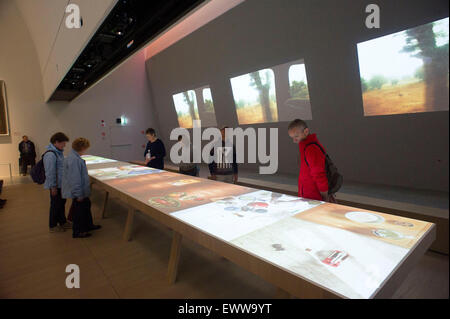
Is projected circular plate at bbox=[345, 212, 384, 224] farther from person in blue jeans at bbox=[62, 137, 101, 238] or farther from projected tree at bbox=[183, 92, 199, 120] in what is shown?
projected tree at bbox=[183, 92, 199, 120]

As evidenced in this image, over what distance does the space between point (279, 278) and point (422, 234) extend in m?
0.87

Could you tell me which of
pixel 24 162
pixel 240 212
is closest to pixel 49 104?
pixel 24 162

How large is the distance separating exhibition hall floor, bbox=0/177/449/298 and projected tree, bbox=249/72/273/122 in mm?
4081

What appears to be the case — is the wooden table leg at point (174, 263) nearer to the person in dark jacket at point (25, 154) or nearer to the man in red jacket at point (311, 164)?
the man in red jacket at point (311, 164)

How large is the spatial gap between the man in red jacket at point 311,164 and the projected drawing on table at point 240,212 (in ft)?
0.50

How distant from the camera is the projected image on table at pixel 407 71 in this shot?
11.2ft

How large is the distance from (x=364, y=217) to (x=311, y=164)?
0.56 meters

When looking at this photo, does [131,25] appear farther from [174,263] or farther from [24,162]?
[24,162]

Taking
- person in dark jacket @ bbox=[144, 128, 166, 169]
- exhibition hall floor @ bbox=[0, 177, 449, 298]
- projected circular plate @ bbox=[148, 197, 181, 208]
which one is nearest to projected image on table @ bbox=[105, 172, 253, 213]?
projected circular plate @ bbox=[148, 197, 181, 208]

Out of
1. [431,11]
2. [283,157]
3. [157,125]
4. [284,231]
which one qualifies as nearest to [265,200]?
[284,231]

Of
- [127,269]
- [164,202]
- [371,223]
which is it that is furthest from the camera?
[127,269]

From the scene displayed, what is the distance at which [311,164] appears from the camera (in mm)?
2008

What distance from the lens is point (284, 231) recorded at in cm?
143

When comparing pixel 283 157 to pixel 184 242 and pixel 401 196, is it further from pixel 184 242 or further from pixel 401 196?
pixel 184 242
